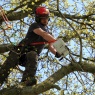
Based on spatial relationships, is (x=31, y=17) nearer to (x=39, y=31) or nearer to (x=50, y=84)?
(x=39, y=31)

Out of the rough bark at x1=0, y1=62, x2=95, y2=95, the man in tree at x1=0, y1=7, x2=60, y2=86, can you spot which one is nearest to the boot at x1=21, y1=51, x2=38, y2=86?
the man in tree at x1=0, y1=7, x2=60, y2=86

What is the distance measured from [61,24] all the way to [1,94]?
11.2 ft

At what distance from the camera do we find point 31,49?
16.4ft

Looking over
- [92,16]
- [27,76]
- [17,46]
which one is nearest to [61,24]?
[92,16]

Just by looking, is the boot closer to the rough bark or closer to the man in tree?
the man in tree

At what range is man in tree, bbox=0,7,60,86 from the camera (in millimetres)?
4719

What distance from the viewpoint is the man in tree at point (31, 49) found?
4.72 meters

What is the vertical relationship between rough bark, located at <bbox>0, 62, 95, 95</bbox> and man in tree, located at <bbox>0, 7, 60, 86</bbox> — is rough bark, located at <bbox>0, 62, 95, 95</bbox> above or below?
below

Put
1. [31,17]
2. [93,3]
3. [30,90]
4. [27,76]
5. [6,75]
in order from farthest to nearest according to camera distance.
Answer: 1. [93,3]
2. [31,17]
3. [6,75]
4. [27,76]
5. [30,90]

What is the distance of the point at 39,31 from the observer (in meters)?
4.85

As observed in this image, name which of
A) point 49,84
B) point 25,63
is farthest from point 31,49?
point 49,84

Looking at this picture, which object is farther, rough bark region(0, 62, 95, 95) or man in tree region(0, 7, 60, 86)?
man in tree region(0, 7, 60, 86)

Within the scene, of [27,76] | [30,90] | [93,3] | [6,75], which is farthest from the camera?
[93,3]

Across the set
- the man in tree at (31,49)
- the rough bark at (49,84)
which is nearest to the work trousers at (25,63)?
the man in tree at (31,49)
